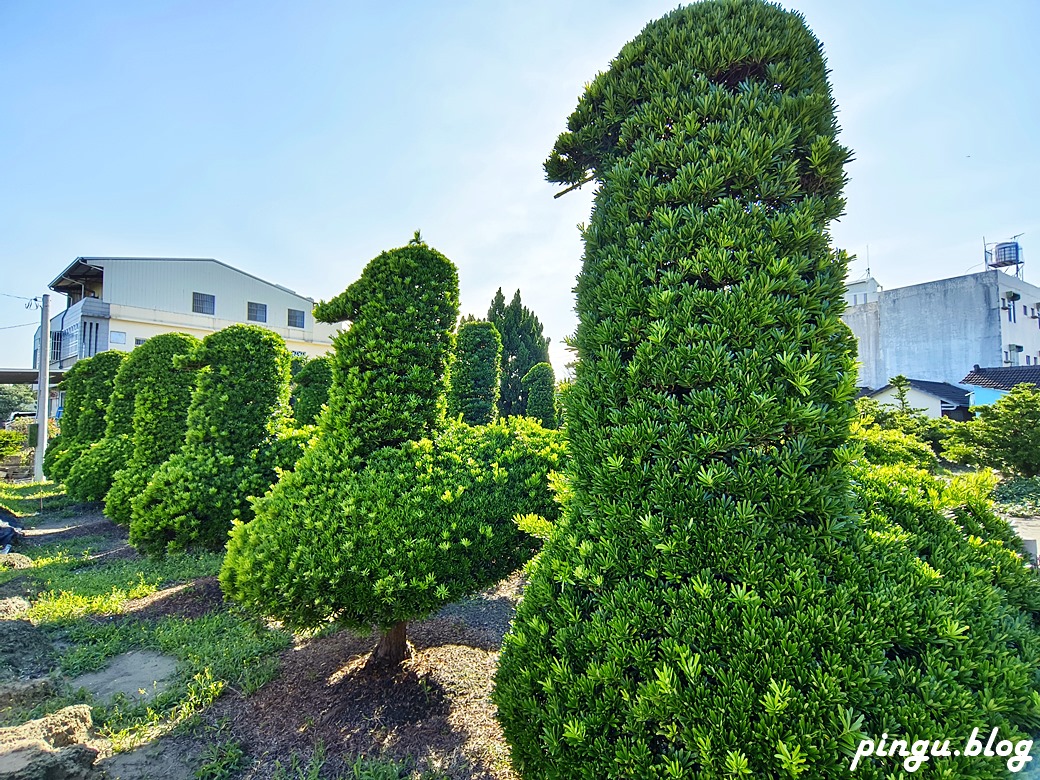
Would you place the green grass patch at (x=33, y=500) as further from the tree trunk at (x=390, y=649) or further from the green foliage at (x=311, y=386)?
the tree trunk at (x=390, y=649)

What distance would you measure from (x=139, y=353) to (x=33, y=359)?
3287 centimetres

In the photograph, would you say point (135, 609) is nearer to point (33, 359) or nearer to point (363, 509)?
point (363, 509)

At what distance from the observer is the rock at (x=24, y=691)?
374 cm

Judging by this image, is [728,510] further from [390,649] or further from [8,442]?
[8,442]

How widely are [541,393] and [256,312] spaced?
24.3 m

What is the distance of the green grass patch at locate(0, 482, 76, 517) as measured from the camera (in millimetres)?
12492

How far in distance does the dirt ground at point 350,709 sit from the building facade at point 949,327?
28365mm

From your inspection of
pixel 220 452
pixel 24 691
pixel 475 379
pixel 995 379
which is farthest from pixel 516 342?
pixel 995 379

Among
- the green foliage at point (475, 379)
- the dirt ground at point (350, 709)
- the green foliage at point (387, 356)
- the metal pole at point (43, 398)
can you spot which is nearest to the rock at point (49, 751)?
the dirt ground at point (350, 709)

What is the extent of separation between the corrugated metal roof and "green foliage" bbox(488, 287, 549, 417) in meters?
19.2

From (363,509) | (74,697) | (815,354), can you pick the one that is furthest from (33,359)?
(815,354)

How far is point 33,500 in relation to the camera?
44.9 feet

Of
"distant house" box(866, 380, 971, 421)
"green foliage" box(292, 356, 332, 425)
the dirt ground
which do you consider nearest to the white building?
"green foliage" box(292, 356, 332, 425)

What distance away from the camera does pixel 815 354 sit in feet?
6.57
